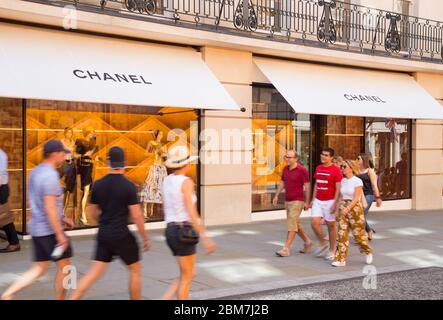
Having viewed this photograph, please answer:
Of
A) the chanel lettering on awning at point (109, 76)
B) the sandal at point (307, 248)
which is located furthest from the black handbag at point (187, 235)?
the chanel lettering on awning at point (109, 76)

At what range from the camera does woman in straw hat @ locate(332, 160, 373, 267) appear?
848 centimetres

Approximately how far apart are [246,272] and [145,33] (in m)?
5.48

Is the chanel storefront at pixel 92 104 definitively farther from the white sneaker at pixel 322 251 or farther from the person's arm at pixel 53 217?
the person's arm at pixel 53 217

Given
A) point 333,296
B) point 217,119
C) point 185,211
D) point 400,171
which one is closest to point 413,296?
point 333,296

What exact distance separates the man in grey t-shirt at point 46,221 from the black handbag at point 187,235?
1073mm

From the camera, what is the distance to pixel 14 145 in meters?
10.9

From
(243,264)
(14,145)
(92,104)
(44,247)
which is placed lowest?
(243,264)

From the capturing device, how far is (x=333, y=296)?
6.89 meters

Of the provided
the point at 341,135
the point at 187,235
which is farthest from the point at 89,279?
the point at 341,135

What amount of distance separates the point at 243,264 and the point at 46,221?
153 inches

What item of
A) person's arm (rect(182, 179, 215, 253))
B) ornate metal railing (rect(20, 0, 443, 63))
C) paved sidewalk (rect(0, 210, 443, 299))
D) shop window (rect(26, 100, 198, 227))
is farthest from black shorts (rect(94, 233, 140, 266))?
shop window (rect(26, 100, 198, 227))

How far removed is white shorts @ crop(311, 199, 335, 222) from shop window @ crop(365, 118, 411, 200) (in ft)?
26.8

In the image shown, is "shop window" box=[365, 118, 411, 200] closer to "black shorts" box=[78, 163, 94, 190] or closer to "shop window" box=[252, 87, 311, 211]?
"shop window" box=[252, 87, 311, 211]

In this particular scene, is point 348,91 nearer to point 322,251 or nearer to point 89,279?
point 322,251
